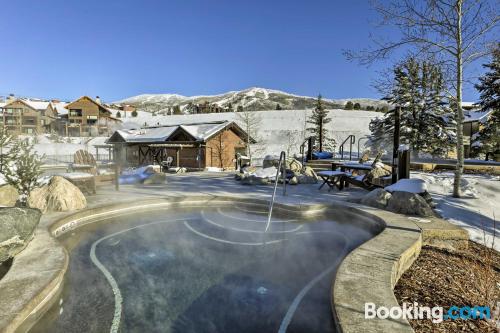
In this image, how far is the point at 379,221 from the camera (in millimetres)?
6535

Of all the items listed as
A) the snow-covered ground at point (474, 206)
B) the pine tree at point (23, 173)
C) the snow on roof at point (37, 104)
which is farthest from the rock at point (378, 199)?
the snow on roof at point (37, 104)

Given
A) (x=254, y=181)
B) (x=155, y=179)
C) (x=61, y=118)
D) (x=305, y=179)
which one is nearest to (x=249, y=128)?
(x=305, y=179)

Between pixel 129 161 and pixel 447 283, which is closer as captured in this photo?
pixel 447 283

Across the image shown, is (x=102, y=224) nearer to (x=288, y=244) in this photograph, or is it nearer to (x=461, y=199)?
(x=288, y=244)

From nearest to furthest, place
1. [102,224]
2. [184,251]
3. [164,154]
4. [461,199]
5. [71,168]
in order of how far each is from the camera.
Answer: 1. [184,251]
2. [102,224]
3. [461,199]
4. [71,168]
5. [164,154]

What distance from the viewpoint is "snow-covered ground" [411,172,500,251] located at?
6199 mm

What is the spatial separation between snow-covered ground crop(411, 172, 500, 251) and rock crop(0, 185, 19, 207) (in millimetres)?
9917

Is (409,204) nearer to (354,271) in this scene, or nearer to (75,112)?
(354,271)

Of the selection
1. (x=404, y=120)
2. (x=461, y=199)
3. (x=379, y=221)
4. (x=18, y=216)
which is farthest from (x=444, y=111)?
(x=18, y=216)

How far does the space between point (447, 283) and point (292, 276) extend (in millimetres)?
2096

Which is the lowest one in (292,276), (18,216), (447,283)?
(292,276)

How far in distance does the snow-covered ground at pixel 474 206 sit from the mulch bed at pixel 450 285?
842 millimetres

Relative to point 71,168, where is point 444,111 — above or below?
above

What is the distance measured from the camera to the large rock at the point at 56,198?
7.06 meters
